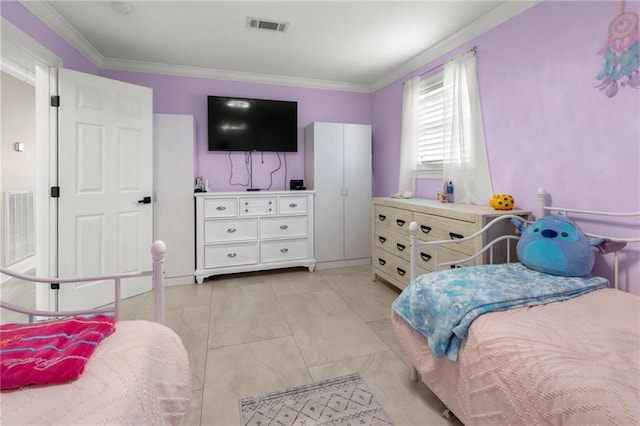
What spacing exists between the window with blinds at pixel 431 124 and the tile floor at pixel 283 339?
1423 mm

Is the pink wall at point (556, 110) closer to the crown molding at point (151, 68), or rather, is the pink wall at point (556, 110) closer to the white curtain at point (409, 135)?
the crown molding at point (151, 68)

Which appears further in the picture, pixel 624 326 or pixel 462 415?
pixel 462 415

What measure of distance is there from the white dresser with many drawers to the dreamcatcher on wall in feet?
2.98

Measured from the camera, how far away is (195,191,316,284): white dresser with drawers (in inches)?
137

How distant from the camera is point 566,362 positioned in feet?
3.25

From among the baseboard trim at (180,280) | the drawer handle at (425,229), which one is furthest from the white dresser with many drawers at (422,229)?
the baseboard trim at (180,280)

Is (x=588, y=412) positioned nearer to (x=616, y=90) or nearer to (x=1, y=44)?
(x=616, y=90)

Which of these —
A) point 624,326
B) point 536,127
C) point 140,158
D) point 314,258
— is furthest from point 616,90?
point 140,158

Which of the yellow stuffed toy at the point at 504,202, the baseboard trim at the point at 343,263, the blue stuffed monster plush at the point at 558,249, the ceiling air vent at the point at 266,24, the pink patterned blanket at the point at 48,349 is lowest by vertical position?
the baseboard trim at the point at 343,263

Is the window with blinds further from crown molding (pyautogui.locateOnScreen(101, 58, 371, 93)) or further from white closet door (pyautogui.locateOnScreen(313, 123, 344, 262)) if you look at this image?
crown molding (pyautogui.locateOnScreen(101, 58, 371, 93))

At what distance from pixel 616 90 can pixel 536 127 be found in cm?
50

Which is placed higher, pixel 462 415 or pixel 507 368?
pixel 507 368

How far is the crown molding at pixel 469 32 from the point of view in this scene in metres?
2.39

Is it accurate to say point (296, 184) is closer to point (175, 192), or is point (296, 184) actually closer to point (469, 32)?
point (175, 192)
